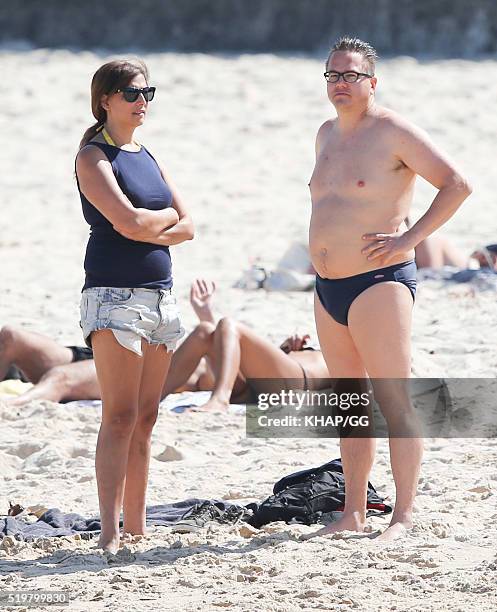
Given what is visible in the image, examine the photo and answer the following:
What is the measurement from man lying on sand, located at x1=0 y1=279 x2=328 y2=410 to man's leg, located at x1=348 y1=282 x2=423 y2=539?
2531 mm

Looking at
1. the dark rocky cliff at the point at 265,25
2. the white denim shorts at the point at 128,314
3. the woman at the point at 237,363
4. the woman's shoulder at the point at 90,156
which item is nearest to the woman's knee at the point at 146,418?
the white denim shorts at the point at 128,314

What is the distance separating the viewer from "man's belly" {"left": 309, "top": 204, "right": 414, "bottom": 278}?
15.1ft

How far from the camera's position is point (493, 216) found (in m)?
13.0

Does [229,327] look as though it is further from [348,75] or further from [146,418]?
[348,75]

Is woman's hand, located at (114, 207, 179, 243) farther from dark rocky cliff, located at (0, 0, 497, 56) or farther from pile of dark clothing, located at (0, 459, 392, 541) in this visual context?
dark rocky cliff, located at (0, 0, 497, 56)

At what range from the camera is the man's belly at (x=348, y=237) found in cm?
460

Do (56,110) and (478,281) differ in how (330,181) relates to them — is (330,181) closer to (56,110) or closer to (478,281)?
(478,281)

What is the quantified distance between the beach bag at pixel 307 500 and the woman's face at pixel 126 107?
1605 mm

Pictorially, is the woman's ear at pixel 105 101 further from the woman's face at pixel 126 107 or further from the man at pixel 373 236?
the man at pixel 373 236

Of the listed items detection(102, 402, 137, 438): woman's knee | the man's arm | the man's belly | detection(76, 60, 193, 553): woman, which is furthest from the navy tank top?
the man's arm

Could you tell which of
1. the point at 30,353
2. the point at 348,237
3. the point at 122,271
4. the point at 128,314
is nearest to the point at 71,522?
the point at 128,314

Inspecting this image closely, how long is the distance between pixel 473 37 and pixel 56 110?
712 centimetres

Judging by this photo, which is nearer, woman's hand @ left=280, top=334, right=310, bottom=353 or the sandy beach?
the sandy beach

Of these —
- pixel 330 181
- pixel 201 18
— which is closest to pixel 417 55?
pixel 201 18
